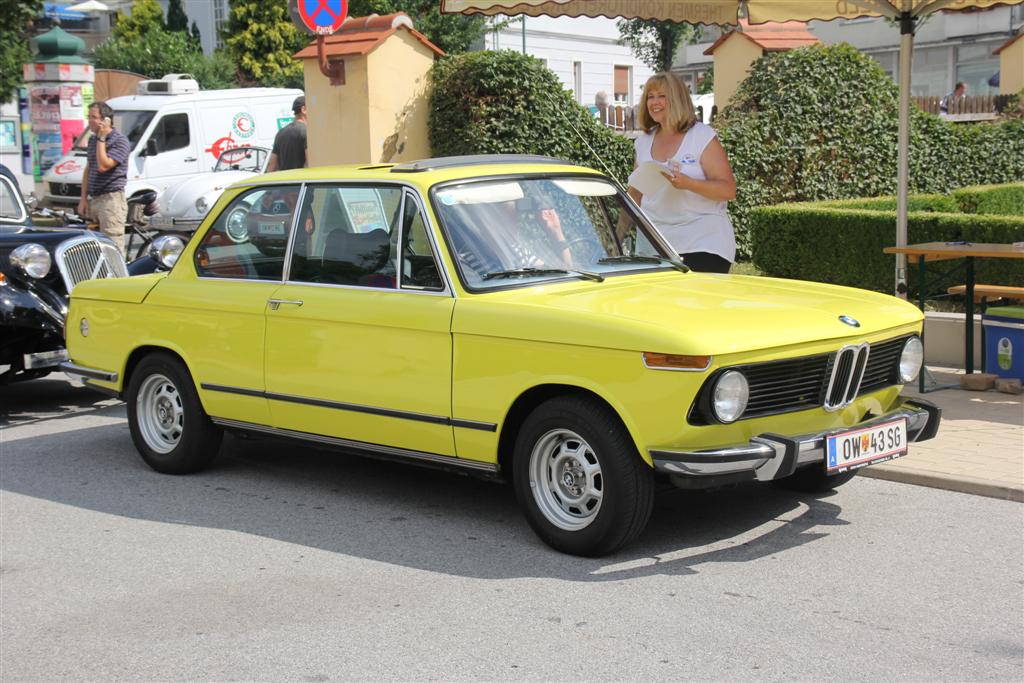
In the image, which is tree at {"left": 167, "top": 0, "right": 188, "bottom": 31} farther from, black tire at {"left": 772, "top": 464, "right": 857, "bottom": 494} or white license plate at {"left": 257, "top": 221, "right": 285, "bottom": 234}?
black tire at {"left": 772, "top": 464, "right": 857, "bottom": 494}

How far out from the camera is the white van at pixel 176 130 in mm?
23781

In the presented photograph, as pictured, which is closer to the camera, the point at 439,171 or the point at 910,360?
the point at 910,360

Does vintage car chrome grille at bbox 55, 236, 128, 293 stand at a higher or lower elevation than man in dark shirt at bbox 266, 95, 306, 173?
lower

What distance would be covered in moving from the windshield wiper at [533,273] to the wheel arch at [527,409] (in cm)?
62

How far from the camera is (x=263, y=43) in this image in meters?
46.0

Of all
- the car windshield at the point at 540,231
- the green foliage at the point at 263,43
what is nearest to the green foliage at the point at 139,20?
the green foliage at the point at 263,43

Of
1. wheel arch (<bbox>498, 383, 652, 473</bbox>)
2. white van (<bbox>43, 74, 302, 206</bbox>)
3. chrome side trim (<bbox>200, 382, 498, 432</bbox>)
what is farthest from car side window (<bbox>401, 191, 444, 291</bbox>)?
white van (<bbox>43, 74, 302, 206</bbox>)

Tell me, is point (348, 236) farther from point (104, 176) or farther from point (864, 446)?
point (104, 176)

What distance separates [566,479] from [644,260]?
5.04 feet

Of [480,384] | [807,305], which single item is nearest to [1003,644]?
[807,305]

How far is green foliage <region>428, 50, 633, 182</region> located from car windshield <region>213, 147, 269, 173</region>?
344 inches

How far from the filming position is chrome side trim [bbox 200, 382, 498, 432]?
5969 millimetres

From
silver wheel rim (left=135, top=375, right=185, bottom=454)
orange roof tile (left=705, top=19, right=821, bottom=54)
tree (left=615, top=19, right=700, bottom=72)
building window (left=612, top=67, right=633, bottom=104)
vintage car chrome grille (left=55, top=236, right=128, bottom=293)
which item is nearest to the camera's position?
silver wheel rim (left=135, top=375, right=185, bottom=454)

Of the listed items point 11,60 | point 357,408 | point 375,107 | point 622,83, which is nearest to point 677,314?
point 357,408
